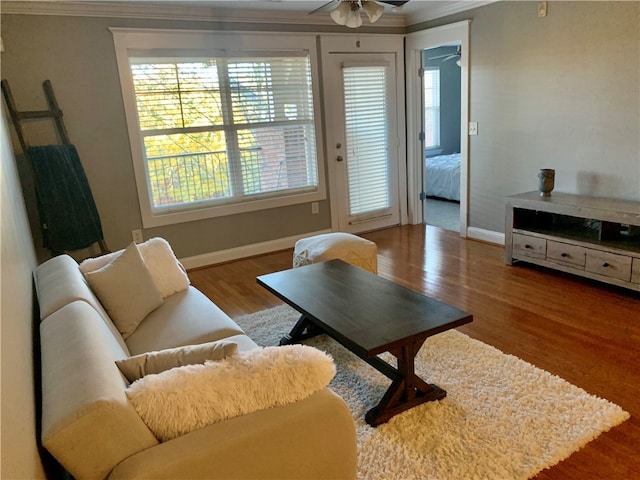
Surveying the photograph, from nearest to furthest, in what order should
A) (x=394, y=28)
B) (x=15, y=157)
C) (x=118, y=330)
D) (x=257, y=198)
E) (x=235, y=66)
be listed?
(x=118, y=330) < (x=15, y=157) < (x=235, y=66) < (x=257, y=198) < (x=394, y=28)

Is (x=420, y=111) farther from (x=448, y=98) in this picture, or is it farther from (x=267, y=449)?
(x=267, y=449)

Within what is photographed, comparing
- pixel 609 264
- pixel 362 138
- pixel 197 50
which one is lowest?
pixel 609 264

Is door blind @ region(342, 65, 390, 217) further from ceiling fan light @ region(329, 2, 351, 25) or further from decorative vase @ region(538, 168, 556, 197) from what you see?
ceiling fan light @ region(329, 2, 351, 25)

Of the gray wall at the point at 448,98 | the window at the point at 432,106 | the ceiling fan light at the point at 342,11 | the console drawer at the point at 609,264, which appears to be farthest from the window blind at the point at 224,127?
the gray wall at the point at 448,98

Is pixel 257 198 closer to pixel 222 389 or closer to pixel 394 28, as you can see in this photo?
pixel 394 28

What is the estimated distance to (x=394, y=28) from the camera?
5.38 metres

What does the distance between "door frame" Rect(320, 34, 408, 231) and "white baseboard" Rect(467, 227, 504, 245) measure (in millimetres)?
1030

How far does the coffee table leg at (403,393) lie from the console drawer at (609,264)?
196 centimetres

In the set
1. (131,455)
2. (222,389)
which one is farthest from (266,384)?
(131,455)

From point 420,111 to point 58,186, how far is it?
3956 mm

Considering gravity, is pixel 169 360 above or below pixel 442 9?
below

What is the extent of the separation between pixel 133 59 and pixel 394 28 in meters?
2.93

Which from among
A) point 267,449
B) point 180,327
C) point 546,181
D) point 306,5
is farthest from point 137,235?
point 546,181

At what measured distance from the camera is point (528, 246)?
13.1 feet
